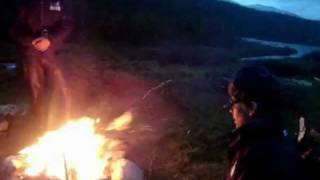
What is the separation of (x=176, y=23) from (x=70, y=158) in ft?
59.1

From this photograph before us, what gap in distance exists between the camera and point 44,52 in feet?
27.9

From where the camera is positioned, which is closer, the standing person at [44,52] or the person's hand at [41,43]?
the person's hand at [41,43]

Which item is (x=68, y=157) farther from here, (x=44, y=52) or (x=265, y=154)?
(x=265, y=154)

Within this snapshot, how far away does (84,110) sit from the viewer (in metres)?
10.5

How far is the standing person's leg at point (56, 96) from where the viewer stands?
344 inches

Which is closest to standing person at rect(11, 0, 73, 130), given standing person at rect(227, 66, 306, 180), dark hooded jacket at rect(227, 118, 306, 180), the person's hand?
the person's hand

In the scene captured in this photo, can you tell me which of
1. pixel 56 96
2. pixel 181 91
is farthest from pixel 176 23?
pixel 56 96


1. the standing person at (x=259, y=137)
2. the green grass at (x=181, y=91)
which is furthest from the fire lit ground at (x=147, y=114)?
the standing person at (x=259, y=137)

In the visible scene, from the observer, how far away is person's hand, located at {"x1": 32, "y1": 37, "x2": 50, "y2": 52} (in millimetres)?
8219

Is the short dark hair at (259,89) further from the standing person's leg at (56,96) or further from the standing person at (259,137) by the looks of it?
the standing person's leg at (56,96)

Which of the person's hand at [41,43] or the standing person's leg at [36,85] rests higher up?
the person's hand at [41,43]

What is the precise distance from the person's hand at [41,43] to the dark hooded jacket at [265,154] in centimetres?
534

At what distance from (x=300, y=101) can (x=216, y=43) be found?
1084 centimetres

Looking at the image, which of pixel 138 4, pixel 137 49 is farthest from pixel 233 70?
pixel 138 4
